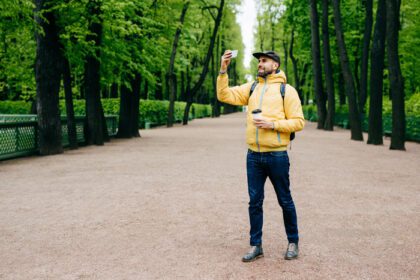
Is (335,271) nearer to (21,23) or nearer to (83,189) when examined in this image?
(83,189)

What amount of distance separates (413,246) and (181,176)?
596 cm

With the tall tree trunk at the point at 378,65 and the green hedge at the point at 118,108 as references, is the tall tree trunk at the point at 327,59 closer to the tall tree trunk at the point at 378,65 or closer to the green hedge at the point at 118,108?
the tall tree trunk at the point at 378,65

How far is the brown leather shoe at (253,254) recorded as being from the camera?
463 centimetres

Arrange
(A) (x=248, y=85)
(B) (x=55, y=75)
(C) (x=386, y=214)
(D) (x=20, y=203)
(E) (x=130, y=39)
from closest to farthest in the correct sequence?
(A) (x=248, y=85), (C) (x=386, y=214), (D) (x=20, y=203), (B) (x=55, y=75), (E) (x=130, y=39)

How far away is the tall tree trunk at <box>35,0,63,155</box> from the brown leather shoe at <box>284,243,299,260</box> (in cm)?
1196

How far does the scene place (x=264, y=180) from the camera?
4676 millimetres

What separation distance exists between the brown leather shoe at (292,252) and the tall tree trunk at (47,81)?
1196cm

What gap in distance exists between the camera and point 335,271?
4.38 meters

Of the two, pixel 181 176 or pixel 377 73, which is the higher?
pixel 377 73

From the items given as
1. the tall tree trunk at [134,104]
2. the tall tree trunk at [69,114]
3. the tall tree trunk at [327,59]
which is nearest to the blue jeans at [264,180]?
the tall tree trunk at [69,114]

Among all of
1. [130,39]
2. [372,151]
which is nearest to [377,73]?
[372,151]

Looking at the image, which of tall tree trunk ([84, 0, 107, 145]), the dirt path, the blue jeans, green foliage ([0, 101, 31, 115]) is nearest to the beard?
the blue jeans

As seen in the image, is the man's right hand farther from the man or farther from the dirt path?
the dirt path

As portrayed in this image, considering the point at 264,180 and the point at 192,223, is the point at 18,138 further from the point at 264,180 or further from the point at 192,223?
the point at 264,180
